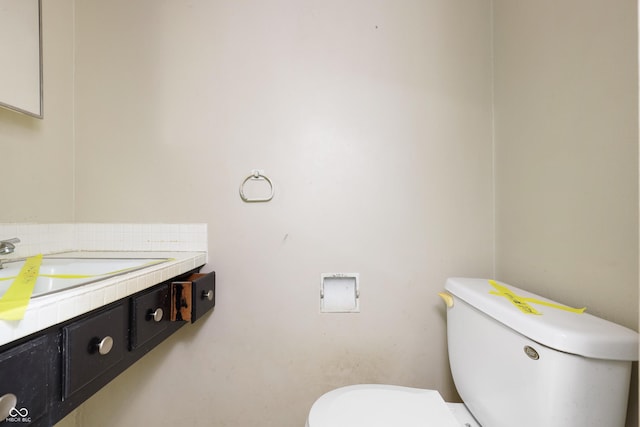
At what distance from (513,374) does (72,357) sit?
3.10ft

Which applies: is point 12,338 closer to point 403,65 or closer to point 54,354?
point 54,354

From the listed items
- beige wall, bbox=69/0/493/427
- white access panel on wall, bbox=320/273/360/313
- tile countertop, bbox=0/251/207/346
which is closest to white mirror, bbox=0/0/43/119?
beige wall, bbox=69/0/493/427

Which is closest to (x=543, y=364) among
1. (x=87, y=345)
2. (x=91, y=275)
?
(x=87, y=345)

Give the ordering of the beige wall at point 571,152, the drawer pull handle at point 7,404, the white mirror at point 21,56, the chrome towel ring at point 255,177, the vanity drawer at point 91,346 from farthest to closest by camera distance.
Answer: the chrome towel ring at point 255,177
the white mirror at point 21,56
the beige wall at point 571,152
the vanity drawer at point 91,346
the drawer pull handle at point 7,404

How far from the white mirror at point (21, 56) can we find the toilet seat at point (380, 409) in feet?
4.45

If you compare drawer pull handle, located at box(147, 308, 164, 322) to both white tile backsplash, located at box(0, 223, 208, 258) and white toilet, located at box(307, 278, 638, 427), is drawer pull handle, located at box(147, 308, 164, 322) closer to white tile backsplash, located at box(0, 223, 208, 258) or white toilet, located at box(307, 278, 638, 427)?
white tile backsplash, located at box(0, 223, 208, 258)

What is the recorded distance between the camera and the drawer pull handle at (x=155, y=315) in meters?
0.72

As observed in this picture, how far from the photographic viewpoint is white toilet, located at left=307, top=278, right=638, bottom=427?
0.50m

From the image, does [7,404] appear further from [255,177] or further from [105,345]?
[255,177]

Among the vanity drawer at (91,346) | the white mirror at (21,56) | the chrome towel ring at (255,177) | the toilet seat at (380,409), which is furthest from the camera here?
the chrome towel ring at (255,177)

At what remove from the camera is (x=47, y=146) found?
0.97 m

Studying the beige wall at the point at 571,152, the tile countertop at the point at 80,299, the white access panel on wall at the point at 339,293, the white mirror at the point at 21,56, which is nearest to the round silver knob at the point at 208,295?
the tile countertop at the point at 80,299

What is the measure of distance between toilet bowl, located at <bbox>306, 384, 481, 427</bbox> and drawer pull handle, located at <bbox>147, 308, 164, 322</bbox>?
510mm

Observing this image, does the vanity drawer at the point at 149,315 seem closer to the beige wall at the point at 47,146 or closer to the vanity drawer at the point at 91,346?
the vanity drawer at the point at 91,346
